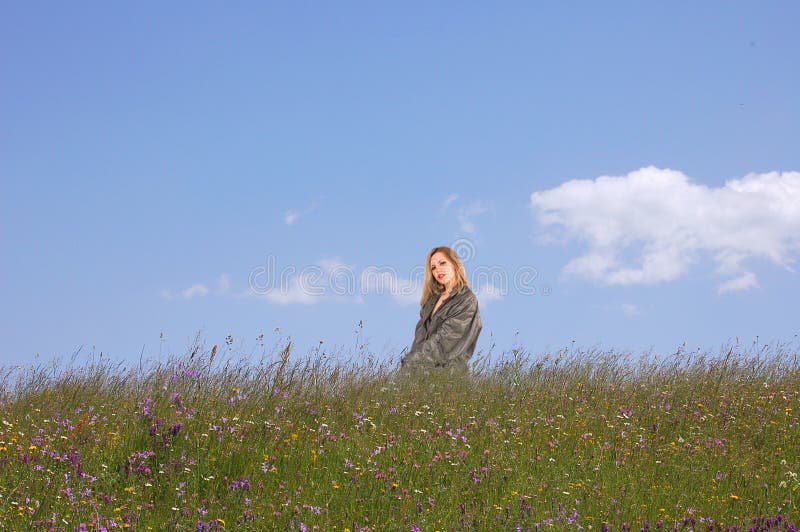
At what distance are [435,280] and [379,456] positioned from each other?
5701 mm

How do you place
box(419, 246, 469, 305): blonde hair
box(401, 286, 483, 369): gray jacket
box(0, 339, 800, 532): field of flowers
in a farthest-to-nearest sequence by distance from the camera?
box(419, 246, 469, 305): blonde hair < box(401, 286, 483, 369): gray jacket < box(0, 339, 800, 532): field of flowers

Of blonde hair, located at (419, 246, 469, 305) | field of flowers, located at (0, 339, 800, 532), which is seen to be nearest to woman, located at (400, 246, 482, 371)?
blonde hair, located at (419, 246, 469, 305)

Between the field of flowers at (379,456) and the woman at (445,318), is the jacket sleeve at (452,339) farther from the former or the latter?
the field of flowers at (379,456)

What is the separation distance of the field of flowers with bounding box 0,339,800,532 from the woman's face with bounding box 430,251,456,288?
2.74 meters

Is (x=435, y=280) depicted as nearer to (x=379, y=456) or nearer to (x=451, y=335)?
(x=451, y=335)

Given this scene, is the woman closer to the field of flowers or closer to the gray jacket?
the gray jacket

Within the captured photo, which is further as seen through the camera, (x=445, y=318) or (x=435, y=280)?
(x=435, y=280)

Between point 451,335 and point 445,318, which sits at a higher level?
point 445,318

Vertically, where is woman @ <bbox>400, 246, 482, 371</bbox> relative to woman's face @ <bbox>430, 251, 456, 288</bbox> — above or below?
below

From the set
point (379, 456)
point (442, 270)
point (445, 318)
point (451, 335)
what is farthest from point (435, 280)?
point (379, 456)

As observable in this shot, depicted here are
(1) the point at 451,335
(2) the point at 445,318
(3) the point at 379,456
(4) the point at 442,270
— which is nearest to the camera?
(3) the point at 379,456

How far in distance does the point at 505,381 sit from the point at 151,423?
4766 mm

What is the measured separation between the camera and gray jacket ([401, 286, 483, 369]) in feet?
35.0

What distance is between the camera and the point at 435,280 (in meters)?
11.3
